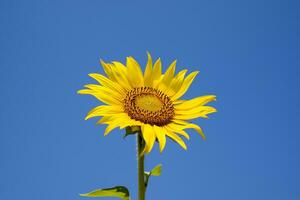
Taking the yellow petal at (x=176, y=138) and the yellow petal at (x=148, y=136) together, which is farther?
the yellow petal at (x=176, y=138)

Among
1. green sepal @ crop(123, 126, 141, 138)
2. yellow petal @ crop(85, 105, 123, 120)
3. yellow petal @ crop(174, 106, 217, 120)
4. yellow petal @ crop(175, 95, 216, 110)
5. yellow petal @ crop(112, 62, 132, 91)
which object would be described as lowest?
green sepal @ crop(123, 126, 141, 138)

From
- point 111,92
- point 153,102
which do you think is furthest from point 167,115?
point 111,92

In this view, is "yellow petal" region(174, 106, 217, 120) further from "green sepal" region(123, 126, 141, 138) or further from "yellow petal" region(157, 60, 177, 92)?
"green sepal" region(123, 126, 141, 138)

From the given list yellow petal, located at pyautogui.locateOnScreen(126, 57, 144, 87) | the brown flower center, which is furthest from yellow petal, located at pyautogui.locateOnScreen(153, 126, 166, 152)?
yellow petal, located at pyautogui.locateOnScreen(126, 57, 144, 87)

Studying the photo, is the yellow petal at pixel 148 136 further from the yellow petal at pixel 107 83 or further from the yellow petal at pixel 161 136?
the yellow petal at pixel 107 83

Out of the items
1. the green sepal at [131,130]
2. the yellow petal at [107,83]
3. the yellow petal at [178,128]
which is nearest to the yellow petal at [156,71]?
the yellow petal at [107,83]

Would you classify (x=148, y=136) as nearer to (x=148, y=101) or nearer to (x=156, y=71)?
(x=148, y=101)
